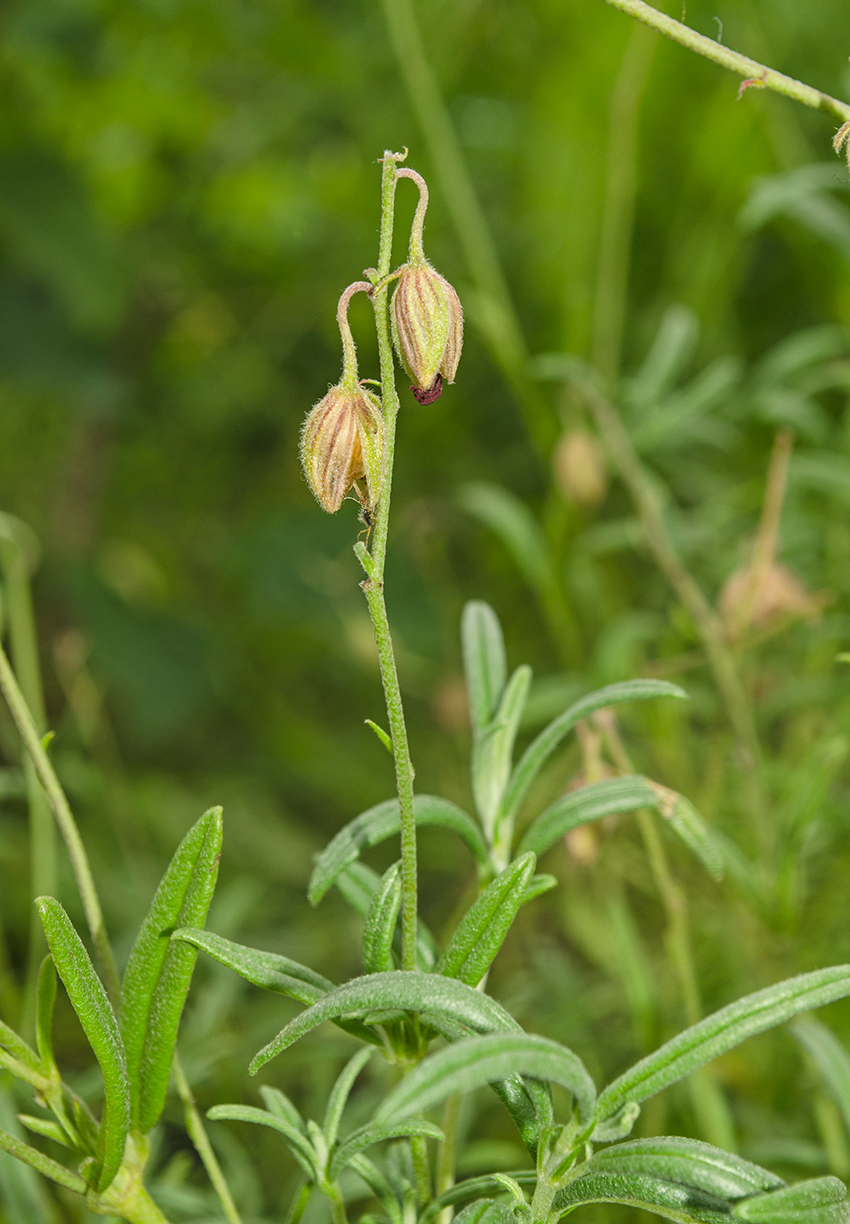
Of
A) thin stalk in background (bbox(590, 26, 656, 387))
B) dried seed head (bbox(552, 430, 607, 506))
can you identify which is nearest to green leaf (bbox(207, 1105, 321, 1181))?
dried seed head (bbox(552, 430, 607, 506))

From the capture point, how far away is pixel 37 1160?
244 millimetres

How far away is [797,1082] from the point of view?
22.4 inches

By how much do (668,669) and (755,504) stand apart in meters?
0.37

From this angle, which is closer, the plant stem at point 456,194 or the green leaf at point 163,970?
the green leaf at point 163,970

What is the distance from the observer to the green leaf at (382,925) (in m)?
0.28

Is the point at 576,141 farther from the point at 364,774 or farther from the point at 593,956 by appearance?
the point at 593,956

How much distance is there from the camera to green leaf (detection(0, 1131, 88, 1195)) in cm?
24

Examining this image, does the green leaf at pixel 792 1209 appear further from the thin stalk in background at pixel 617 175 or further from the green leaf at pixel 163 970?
the thin stalk in background at pixel 617 175

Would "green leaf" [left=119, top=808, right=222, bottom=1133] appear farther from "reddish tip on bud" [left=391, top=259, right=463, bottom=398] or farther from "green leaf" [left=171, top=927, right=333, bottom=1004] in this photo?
"reddish tip on bud" [left=391, top=259, right=463, bottom=398]

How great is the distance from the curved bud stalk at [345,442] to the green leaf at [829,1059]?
0.27 meters

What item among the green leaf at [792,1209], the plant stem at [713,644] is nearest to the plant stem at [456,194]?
the plant stem at [713,644]

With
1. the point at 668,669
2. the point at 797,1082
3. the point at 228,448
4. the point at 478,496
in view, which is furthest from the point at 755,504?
the point at 228,448

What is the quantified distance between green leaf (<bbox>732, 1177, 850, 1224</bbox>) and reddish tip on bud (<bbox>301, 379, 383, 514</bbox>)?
0.17m

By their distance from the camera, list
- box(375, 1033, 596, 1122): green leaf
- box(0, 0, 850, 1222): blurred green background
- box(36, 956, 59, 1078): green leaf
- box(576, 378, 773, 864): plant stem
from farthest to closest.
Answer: box(0, 0, 850, 1222): blurred green background, box(576, 378, 773, 864): plant stem, box(36, 956, 59, 1078): green leaf, box(375, 1033, 596, 1122): green leaf
